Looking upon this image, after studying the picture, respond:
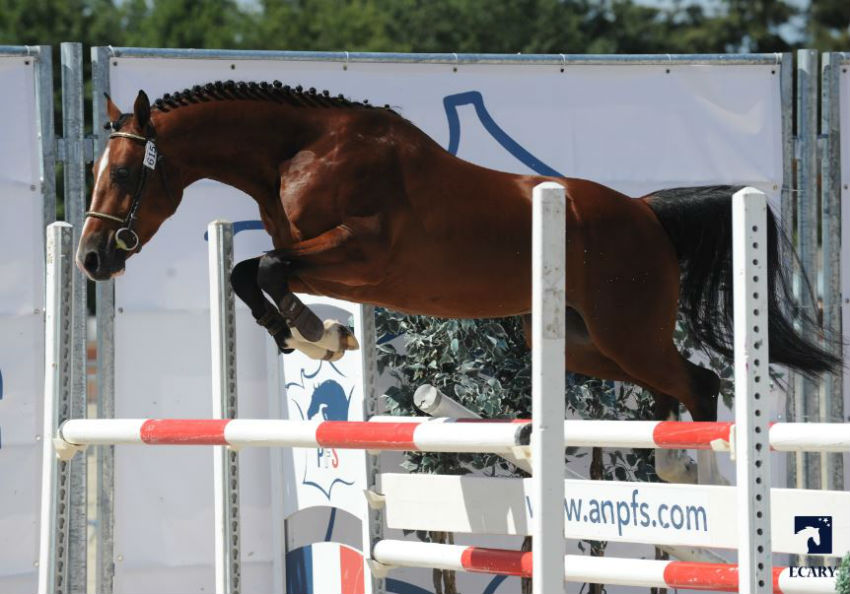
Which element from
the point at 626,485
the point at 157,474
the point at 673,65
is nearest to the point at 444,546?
the point at 626,485

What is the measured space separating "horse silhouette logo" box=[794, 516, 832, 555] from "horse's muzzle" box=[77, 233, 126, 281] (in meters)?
1.96

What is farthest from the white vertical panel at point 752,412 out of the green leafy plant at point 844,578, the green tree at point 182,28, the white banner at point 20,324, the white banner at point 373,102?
the green tree at point 182,28

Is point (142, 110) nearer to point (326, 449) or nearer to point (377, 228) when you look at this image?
point (377, 228)

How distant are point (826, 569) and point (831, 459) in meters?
2.03

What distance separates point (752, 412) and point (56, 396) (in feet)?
6.25

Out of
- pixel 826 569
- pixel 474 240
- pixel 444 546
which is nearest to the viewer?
pixel 826 569

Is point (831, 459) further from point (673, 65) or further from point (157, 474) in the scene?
point (157, 474)

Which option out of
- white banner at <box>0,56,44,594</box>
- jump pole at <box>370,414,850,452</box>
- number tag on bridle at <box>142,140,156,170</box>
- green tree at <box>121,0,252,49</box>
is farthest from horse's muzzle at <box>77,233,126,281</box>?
green tree at <box>121,0,252,49</box>

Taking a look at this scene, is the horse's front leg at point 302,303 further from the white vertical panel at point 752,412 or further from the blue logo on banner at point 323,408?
the white vertical panel at point 752,412

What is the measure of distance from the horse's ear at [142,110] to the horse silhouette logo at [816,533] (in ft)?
6.85

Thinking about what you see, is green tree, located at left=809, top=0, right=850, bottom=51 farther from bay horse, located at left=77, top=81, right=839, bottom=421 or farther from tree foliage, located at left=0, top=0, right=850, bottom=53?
bay horse, located at left=77, top=81, right=839, bottom=421

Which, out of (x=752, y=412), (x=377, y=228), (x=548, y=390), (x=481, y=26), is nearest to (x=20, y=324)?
(x=377, y=228)

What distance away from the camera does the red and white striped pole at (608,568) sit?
2859 millimetres

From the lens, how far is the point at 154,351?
4.66 metres
